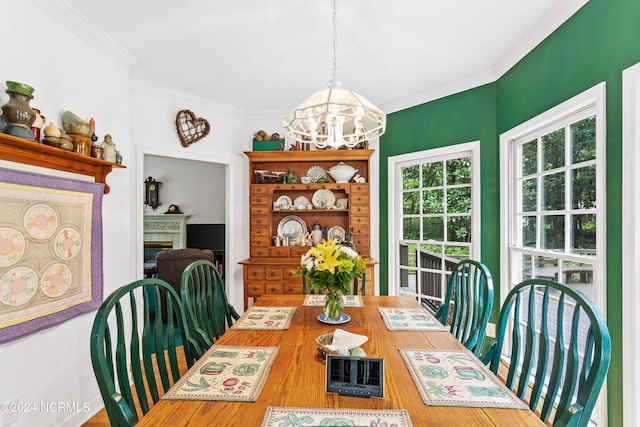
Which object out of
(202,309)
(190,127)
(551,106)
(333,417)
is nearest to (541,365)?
(333,417)

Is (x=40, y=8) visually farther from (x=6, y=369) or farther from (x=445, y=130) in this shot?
(x=445, y=130)

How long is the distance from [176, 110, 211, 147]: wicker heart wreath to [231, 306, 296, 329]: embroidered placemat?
7.39 ft

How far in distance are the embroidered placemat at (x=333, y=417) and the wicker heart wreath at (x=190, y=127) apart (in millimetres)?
3153

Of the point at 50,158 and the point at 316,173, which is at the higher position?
the point at 316,173

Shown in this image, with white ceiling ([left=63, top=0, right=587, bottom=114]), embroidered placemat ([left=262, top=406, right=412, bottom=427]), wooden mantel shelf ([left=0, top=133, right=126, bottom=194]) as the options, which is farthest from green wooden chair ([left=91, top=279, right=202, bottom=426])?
white ceiling ([left=63, top=0, right=587, bottom=114])

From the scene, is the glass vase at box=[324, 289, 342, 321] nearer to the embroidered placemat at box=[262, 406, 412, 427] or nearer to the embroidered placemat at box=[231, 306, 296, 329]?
the embroidered placemat at box=[231, 306, 296, 329]

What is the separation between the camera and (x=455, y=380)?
1146mm

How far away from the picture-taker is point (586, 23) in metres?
1.91

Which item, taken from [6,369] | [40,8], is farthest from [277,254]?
[40,8]

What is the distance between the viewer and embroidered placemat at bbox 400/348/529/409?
1.02 meters

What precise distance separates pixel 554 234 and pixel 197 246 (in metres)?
Answer: 5.26

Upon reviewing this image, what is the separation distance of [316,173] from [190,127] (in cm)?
146

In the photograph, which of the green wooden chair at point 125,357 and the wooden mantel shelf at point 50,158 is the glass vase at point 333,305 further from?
the wooden mantel shelf at point 50,158

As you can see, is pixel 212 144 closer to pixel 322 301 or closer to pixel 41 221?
pixel 41 221
